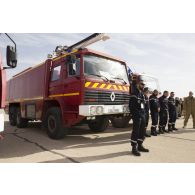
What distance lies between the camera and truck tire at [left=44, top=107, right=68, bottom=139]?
20.2 ft

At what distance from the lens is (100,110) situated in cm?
556

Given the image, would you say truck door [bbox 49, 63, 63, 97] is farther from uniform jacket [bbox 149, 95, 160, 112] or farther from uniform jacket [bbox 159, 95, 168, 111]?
uniform jacket [bbox 159, 95, 168, 111]

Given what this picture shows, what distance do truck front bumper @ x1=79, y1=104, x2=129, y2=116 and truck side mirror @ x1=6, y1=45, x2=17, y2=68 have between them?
1.76 meters

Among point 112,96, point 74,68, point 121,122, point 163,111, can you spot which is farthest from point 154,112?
point 74,68

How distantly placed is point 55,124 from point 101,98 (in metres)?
1.49

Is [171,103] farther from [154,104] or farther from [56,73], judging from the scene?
[56,73]

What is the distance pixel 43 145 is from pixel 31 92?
3032 mm

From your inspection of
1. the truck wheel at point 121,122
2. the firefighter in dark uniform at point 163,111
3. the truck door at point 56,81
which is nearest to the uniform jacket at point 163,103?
the firefighter in dark uniform at point 163,111

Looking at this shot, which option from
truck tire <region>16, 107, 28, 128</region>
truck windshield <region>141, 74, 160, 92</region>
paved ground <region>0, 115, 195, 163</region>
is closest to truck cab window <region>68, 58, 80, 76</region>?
paved ground <region>0, 115, 195, 163</region>

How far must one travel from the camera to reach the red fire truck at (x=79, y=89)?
18.4 ft

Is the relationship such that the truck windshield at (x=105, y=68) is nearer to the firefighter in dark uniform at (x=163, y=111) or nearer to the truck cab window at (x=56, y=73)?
the truck cab window at (x=56, y=73)

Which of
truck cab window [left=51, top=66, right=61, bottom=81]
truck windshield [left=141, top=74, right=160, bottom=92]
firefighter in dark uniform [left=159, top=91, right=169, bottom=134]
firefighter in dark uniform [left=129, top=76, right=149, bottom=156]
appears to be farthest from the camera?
truck windshield [left=141, top=74, right=160, bottom=92]

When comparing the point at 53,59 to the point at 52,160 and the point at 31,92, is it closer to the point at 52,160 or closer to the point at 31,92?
the point at 31,92

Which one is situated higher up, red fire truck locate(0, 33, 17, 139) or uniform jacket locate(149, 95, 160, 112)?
red fire truck locate(0, 33, 17, 139)
